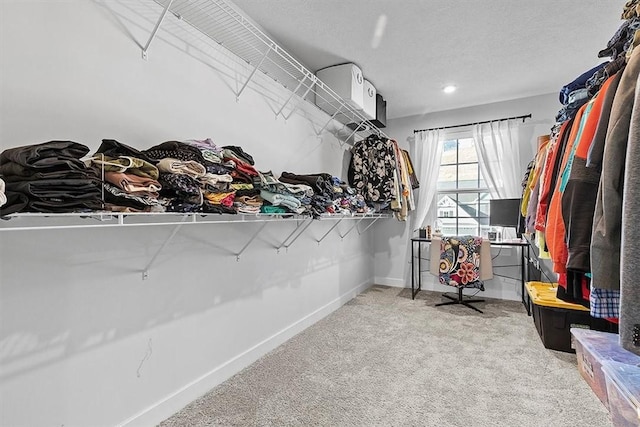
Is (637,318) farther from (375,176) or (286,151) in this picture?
(375,176)

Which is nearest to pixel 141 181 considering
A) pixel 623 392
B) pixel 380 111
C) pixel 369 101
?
pixel 623 392

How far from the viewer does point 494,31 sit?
240cm

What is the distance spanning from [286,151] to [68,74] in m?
1.51

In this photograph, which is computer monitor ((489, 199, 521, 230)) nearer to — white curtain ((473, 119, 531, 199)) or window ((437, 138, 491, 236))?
white curtain ((473, 119, 531, 199))

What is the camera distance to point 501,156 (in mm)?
3801

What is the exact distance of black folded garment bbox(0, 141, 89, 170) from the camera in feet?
3.01

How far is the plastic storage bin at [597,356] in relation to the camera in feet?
5.38

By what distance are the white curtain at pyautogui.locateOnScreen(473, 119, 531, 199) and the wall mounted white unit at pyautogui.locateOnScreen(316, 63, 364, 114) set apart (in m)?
1.85

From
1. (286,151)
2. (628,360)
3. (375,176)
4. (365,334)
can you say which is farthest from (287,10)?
(628,360)

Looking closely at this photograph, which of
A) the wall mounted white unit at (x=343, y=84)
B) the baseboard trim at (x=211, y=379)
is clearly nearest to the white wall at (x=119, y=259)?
the baseboard trim at (x=211, y=379)

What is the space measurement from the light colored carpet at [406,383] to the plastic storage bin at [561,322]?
0.29 ft

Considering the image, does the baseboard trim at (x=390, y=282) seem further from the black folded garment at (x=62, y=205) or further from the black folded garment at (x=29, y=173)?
the black folded garment at (x=29, y=173)

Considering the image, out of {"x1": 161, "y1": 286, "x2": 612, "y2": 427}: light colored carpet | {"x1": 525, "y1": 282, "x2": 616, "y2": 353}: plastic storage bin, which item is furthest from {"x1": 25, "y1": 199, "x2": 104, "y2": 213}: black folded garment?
{"x1": 525, "y1": 282, "x2": 616, "y2": 353}: plastic storage bin

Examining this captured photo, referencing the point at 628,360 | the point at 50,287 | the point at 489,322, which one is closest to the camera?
the point at 50,287
